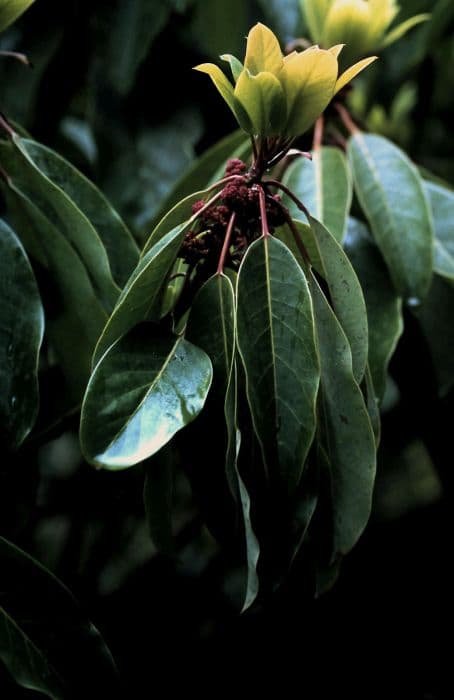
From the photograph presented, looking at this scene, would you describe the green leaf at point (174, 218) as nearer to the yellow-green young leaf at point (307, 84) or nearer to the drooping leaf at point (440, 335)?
the yellow-green young leaf at point (307, 84)

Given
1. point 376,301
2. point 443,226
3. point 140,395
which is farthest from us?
point 443,226

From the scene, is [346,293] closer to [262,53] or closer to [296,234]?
[296,234]

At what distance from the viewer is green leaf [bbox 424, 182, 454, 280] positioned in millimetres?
919

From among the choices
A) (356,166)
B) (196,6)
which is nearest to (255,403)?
(356,166)

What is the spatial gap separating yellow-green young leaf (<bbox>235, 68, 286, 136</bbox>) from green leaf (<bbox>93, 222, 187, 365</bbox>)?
98mm

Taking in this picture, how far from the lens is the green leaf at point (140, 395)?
1.83ft

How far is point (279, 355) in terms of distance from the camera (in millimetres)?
624

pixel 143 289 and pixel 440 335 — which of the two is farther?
pixel 440 335

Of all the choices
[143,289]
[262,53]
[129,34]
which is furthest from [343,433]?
[129,34]

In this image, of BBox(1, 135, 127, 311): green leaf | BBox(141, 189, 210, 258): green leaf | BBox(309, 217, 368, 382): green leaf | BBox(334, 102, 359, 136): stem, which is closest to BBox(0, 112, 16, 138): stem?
BBox(1, 135, 127, 311): green leaf

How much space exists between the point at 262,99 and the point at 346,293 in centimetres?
16

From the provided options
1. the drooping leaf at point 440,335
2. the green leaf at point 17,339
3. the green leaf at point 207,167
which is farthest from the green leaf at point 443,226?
the green leaf at point 17,339

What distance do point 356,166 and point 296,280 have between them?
0.36 meters

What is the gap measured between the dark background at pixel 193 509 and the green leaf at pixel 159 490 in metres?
0.37
